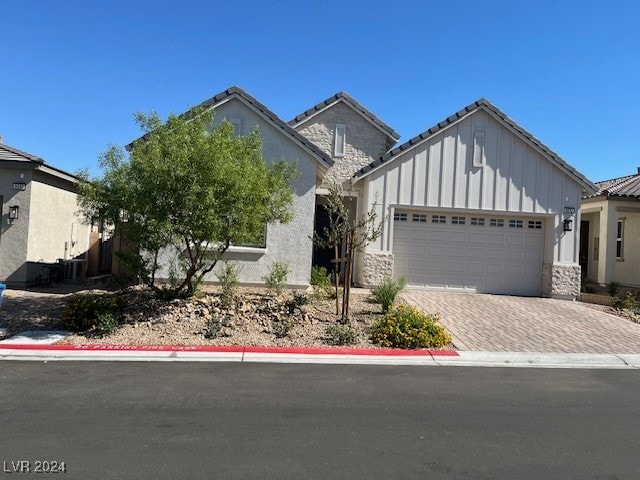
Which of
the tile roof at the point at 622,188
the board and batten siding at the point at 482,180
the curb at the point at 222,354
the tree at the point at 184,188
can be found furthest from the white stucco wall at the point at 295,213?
the tile roof at the point at 622,188

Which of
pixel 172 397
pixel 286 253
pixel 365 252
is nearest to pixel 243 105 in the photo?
pixel 286 253

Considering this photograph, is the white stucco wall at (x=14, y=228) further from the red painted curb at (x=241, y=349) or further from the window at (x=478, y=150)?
the window at (x=478, y=150)

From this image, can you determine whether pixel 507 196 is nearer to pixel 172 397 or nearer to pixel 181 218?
pixel 181 218

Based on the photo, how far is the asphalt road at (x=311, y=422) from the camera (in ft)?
14.7

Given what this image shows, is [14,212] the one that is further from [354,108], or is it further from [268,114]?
[354,108]

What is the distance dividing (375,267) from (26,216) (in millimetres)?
9806

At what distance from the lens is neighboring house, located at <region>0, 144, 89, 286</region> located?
14.0 metres

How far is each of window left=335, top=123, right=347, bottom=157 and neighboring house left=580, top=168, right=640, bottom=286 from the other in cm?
895

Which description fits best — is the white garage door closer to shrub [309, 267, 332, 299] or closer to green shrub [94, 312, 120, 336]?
shrub [309, 267, 332, 299]

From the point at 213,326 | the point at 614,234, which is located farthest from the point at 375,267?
the point at 614,234

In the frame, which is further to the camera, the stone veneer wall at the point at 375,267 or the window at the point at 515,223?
the window at the point at 515,223

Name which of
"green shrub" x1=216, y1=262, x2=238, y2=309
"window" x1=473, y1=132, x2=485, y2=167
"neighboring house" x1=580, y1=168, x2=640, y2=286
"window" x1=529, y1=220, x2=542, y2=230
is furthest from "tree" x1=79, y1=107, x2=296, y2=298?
"neighboring house" x1=580, y1=168, x2=640, y2=286

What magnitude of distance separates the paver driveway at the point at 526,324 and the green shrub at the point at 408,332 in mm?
468

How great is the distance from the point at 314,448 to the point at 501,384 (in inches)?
149
